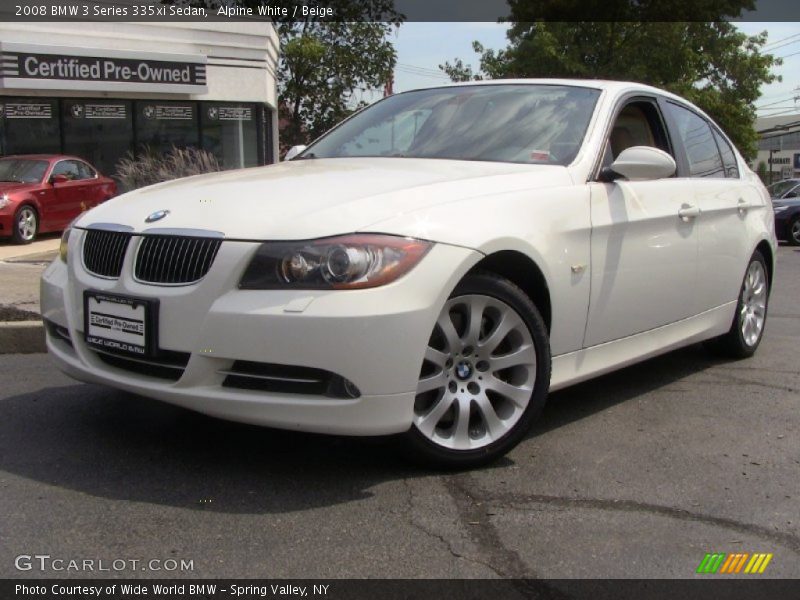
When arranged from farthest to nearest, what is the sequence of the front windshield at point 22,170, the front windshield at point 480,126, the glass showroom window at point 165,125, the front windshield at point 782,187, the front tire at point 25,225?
the front windshield at point 782,187 < the glass showroom window at point 165,125 < the front windshield at point 22,170 < the front tire at point 25,225 < the front windshield at point 480,126

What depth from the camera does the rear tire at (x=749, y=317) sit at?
5609 millimetres

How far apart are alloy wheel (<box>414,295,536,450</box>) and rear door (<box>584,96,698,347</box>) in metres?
0.54

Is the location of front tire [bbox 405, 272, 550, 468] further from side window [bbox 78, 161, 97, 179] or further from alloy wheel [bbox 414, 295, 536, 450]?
side window [bbox 78, 161, 97, 179]

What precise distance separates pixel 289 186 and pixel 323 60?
26145 millimetres

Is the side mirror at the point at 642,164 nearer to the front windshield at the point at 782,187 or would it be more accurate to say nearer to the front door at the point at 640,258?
the front door at the point at 640,258

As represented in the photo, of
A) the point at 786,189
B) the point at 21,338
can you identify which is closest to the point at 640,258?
the point at 21,338

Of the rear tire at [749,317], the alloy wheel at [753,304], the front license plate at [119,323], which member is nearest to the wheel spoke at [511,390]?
the front license plate at [119,323]

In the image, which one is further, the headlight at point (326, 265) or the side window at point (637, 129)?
the side window at point (637, 129)

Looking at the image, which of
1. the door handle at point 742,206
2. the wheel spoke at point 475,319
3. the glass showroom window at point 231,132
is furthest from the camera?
the glass showroom window at point 231,132

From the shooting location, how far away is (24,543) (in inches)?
112

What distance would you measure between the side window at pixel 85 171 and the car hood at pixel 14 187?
4.16 feet

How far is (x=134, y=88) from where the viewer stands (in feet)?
61.5

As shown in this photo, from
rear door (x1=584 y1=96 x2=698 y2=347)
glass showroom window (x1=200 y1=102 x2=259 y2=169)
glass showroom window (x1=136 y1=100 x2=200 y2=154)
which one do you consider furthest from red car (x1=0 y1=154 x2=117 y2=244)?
rear door (x1=584 y1=96 x2=698 y2=347)
